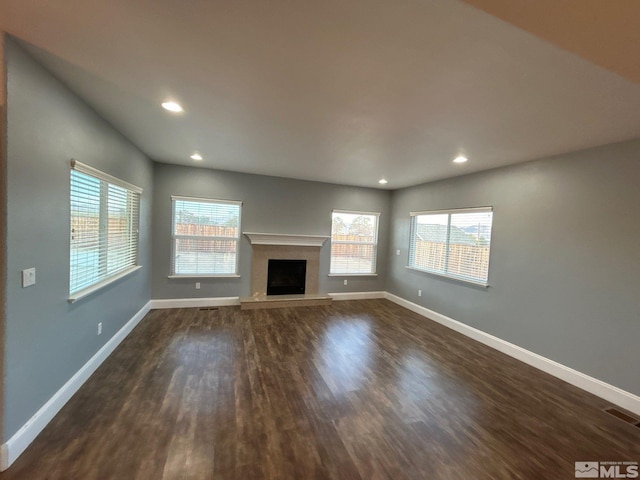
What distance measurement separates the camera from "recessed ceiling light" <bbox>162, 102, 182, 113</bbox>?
2239mm

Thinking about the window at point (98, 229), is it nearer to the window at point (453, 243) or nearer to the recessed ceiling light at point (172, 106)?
the recessed ceiling light at point (172, 106)

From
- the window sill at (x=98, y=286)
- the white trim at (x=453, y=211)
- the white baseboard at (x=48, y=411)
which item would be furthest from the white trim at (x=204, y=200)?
the white trim at (x=453, y=211)

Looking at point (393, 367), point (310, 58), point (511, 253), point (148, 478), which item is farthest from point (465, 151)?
point (148, 478)

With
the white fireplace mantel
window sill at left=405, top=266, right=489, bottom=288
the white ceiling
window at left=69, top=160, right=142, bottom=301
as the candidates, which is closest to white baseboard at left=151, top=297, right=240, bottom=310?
the white fireplace mantel

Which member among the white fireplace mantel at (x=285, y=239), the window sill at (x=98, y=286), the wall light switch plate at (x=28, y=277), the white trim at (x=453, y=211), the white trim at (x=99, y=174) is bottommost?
the window sill at (x=98, y=286)

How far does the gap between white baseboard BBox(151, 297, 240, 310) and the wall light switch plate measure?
3.12 m

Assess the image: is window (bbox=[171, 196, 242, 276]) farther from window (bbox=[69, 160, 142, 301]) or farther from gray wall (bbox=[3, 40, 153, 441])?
gray wall (bbox=[3, 40, 153, 441])

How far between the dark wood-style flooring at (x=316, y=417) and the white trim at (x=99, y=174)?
6.37 ft

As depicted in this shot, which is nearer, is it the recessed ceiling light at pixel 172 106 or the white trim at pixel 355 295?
the recessed ceiling light at pixel 172 106

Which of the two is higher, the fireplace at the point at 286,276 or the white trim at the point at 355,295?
the fireplace at the point at 286,276

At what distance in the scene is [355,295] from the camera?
600 cm

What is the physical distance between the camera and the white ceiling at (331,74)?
1263 mm

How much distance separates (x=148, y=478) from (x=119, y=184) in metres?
2.86

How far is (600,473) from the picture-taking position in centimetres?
178
